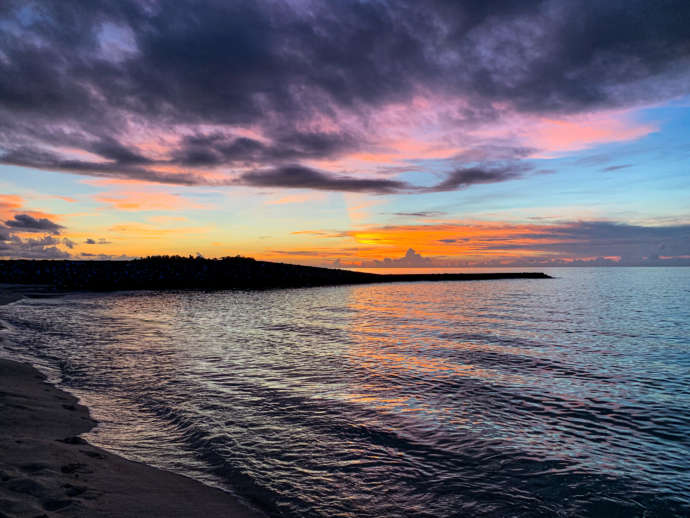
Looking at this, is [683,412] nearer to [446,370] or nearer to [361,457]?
[446,370]

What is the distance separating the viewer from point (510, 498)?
557cm

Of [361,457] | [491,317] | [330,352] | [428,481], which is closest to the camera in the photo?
[428,481]

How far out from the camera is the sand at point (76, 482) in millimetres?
4457

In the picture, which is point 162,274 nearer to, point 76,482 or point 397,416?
point 397,416

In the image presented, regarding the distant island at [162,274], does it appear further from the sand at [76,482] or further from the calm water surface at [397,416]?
the sand at [76,482]

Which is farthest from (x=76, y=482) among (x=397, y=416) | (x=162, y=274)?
(x=162, y=274)

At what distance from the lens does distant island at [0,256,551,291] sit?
60.3 metres

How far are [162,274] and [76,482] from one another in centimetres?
6581

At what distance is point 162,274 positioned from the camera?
65.1 metres

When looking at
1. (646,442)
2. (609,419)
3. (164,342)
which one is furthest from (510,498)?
(164,342)

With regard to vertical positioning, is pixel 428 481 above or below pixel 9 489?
below

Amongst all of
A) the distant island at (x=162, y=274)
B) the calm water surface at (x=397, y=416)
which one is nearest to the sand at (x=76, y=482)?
the calm water surface at (x=397, y=416)

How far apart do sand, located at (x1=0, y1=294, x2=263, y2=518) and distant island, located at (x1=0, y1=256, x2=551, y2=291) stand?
54667 millimetres

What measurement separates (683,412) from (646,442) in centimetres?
265
